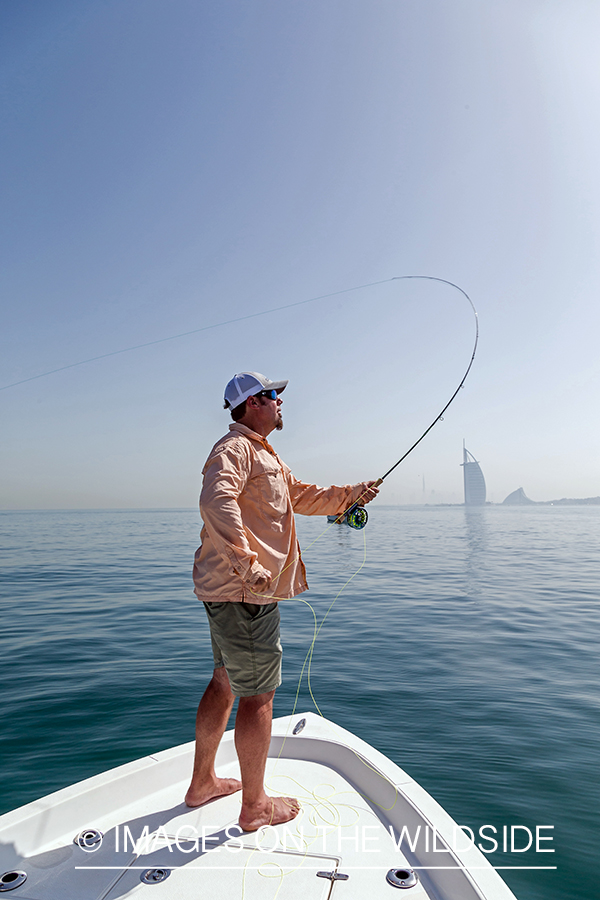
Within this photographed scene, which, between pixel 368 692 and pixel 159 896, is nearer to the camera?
pixel 159 896

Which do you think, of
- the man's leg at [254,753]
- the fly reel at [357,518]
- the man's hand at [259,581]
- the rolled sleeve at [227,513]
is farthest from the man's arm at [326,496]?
the man's leg at [254,753]

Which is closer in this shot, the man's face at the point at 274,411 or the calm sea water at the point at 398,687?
the man's face at the point at 274,411

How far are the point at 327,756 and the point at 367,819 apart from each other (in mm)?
570

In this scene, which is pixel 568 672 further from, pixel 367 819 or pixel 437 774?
pixel 367 819

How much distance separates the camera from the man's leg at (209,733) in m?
2.51

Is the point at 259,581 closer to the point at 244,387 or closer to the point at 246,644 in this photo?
the point at 246,644

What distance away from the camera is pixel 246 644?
2285 millimetres

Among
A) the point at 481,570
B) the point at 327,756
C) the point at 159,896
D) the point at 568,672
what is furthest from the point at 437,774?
the point at 481,570

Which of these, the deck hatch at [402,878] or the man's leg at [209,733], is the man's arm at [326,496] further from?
the deck hatch at [402,878]

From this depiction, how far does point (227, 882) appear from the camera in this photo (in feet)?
6.68

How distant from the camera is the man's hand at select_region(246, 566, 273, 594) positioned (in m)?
2.09

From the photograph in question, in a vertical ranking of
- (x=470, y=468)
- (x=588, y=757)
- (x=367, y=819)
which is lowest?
(x=588, y=757)

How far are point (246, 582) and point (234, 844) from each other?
44.5 inches

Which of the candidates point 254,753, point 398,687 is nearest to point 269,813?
point 254,753
